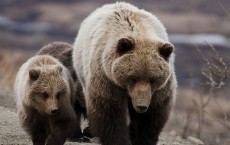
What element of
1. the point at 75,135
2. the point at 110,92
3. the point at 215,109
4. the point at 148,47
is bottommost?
the point at 215,109

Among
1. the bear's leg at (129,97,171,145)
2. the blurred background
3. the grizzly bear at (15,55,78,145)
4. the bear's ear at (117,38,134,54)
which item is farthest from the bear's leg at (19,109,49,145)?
the blurred background

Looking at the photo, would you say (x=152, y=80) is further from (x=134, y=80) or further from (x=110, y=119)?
(x=110, y=119)

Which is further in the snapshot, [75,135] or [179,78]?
[179,78]

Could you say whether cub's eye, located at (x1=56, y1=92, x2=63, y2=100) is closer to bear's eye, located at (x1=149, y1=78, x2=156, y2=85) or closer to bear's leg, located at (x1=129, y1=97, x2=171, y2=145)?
bear's leg, located at (x1=129, y1=97, x2=171, y2=145)

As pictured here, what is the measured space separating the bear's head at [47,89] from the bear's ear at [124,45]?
1194mm

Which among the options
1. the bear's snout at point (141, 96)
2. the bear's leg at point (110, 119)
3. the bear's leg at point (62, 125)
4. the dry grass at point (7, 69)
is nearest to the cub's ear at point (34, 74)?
the bear's leg at point (62, 125)

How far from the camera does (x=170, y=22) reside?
3419cm

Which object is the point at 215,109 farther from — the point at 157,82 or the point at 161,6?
the point at 161,6

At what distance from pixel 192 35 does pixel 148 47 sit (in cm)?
2434

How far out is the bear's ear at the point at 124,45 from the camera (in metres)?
7.05

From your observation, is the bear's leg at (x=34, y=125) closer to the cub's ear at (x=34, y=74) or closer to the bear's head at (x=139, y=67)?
the cub's ear at (x=34, y=74)

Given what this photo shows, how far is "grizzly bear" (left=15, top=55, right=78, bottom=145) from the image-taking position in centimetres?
795

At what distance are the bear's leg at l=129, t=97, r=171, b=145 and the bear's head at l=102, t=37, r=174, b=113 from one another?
670mm

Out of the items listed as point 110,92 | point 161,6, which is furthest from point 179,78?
point 110,92
